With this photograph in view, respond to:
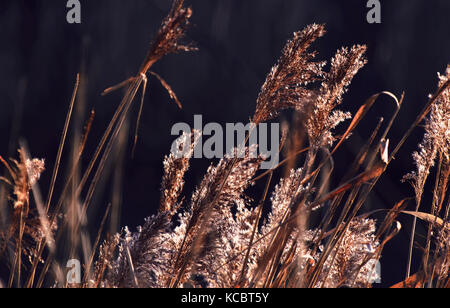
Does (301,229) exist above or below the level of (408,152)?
above

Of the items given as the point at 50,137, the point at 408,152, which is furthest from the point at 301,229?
the point at 50,137

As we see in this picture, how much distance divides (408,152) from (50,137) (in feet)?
8.95

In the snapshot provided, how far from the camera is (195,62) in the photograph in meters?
3.82

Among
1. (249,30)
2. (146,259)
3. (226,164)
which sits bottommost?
(146,259)

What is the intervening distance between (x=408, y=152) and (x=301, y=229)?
3202mm

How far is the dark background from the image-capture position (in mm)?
3729

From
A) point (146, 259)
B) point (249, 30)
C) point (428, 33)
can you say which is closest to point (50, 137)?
point (249, 30)

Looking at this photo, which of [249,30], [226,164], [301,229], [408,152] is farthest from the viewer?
[249,30]

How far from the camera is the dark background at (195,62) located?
Answer: 12.2ft

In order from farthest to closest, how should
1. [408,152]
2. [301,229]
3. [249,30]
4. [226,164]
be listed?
[249,30] < [408,152] < [226,164] < [301,229]

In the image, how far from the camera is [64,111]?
3750mm

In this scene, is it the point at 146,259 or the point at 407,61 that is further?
the point at 407,61
